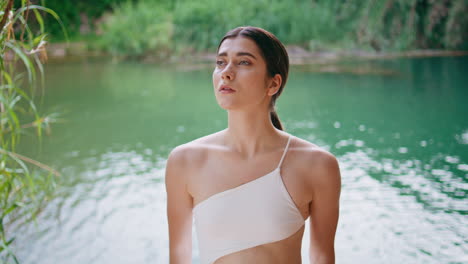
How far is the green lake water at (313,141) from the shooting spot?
3.04 m

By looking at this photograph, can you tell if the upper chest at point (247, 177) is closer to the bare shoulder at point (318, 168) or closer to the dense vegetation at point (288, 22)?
the bare shoulder at point (318, 168)

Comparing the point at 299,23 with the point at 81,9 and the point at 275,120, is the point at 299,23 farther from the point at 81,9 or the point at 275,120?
the point at 275,120

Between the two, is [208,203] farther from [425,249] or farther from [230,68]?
[425,249]

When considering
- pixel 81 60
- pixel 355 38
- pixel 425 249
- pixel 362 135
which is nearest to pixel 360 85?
pixel 355 38

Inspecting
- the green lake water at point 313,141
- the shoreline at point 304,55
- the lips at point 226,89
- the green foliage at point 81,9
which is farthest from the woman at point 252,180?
the green foliage at point 81,9

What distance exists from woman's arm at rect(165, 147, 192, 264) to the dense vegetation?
25.2 feet

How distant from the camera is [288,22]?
1273cm

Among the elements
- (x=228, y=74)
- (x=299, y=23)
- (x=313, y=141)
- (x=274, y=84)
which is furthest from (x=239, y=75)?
(x=299, y=23)

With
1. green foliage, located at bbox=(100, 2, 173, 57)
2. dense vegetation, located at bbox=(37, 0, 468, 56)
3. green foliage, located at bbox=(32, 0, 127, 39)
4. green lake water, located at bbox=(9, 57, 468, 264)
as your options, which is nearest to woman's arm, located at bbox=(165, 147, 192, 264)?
green lake water, located at bbox=(9, 57, 468, 264)

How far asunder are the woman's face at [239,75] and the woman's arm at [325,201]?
26 cm

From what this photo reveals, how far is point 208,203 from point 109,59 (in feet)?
42.8

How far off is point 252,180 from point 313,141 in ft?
13.1

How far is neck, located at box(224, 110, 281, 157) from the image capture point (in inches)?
54.2

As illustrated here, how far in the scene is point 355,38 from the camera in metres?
10.3
